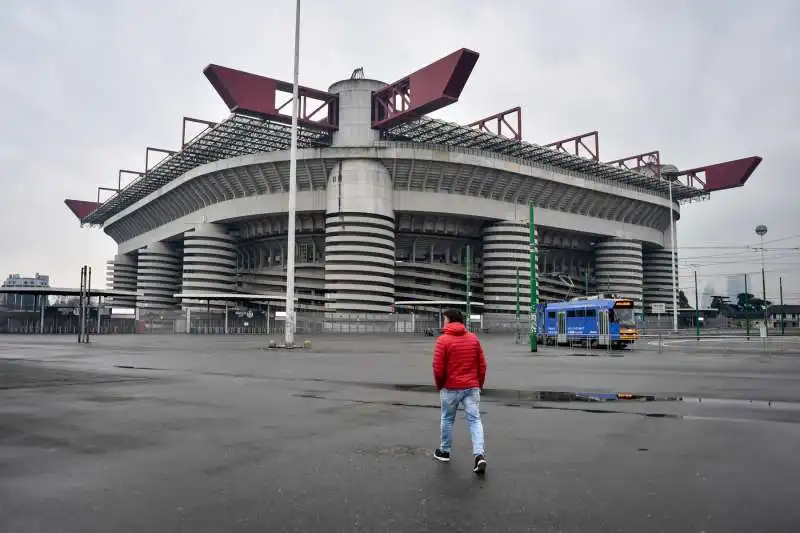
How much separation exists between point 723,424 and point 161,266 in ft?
297

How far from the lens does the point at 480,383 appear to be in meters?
6.72

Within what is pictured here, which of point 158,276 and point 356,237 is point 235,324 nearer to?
point 356,237

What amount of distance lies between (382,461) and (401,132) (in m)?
61.7

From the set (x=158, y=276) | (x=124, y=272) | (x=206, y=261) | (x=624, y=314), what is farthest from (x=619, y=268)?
(x=124, y=272)

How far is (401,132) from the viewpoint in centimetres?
6631

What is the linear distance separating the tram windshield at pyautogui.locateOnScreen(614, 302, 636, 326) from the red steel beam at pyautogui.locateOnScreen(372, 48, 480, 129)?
23371 mm

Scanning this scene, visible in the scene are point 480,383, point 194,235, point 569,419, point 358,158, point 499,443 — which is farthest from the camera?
point 194,235

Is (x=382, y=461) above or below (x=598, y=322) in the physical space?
below

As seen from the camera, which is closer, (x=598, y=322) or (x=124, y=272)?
(x=598, y=322)

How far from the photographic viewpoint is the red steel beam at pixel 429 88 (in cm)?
5166

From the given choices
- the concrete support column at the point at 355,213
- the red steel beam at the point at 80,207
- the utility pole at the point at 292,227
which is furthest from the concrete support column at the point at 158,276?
the utility pole at the point at 292,227

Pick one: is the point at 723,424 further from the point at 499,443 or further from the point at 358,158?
the point at 358,158

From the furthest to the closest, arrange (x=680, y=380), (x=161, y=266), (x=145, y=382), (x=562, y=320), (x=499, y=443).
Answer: (x=161, y=266), (x=562, y=320), (x=680, y=380), (x=145, y=382), (x=499, y=443)

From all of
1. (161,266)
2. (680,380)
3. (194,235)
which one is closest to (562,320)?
(680,380)
